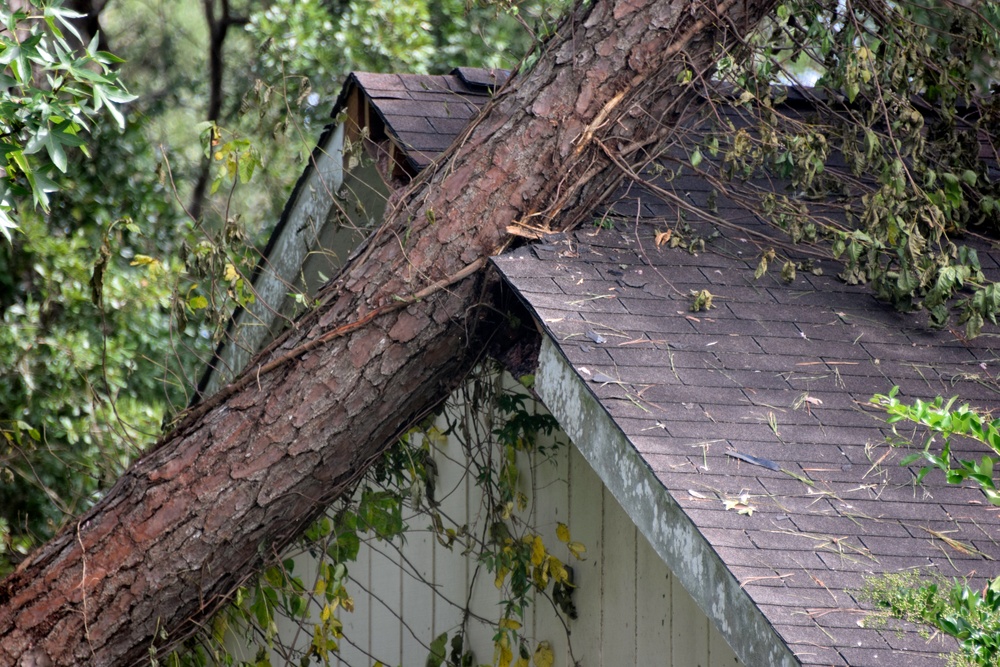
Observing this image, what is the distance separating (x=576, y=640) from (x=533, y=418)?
88 cm

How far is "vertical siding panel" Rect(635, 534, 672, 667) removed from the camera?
12.7 feet

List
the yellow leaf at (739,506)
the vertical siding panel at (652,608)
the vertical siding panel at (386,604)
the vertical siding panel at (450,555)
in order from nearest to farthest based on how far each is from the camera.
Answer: the yellow leaf at (739,506), the vertical siding panel at (652,608), the vertical siding panel at (450,555), the vertical siding panel at (386,604)

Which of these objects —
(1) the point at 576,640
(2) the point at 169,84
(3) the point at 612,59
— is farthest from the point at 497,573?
(2) the point at 169,84

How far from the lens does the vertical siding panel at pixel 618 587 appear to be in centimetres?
407

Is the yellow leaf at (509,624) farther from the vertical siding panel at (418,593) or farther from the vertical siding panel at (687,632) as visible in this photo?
the vertical siding panel at (418,593)

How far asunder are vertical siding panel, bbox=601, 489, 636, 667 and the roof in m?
0.92

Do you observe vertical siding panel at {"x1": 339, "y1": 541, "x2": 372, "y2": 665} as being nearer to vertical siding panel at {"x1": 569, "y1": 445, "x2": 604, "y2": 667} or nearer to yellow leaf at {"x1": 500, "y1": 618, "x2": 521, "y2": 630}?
yellow leaf at {"x1": 500, "y1": 618, "x2": 521, "y2": 630}

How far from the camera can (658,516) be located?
285 centimetres

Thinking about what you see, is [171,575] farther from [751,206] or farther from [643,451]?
[751,206]

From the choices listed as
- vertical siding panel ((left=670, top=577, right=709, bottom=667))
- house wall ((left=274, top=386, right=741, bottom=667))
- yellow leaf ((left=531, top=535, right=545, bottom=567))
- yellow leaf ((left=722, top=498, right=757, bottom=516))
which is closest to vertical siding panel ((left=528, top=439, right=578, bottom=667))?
house wall ((left=274, top=386, right=741, bottom=667))

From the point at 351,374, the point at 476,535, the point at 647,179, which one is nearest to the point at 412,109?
the point at 647,179

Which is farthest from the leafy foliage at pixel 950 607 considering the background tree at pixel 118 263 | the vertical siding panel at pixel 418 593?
the background tree at pixel 118 263

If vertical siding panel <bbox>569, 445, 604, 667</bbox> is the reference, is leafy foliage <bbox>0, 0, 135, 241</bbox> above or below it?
above

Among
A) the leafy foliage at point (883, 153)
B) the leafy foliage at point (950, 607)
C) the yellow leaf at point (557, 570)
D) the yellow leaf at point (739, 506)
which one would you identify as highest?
the leafy foliage at point (883, 153)
